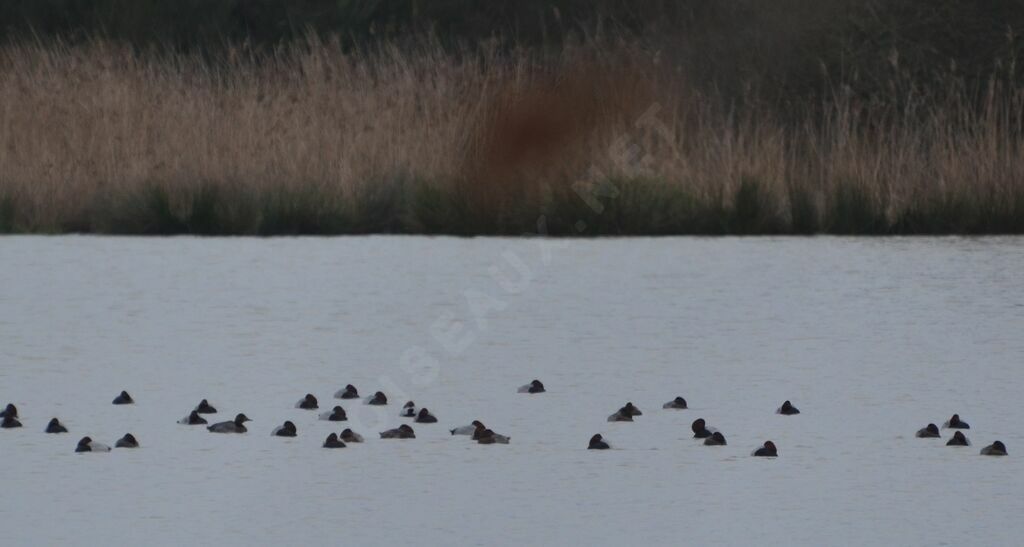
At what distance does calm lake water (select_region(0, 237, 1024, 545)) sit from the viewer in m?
4.18

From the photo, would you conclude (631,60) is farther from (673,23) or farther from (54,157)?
(673,23)

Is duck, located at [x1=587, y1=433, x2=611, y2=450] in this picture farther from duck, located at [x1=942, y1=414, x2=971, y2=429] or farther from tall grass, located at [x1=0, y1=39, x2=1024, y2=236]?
tall grass, located at [x1=0, y1=39, x2=1024, y2=236]

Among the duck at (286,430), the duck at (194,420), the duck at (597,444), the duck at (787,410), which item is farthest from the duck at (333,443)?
the duck at (787,410)

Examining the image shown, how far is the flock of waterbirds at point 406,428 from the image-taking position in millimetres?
4898

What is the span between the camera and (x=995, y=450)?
4.82 metres

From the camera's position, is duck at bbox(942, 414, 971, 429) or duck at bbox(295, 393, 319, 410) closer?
duck at bbox(942, 414, 971, 429)

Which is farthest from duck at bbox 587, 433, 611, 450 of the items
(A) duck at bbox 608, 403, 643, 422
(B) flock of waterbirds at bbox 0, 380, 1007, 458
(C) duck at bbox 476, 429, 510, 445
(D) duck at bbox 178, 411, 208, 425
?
(D) duck at bbox 178, 411, 208, 425

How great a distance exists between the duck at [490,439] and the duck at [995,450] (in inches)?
49.4

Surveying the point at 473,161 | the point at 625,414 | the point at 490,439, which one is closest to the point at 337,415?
the point at 490,439

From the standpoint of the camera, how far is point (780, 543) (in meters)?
3.92

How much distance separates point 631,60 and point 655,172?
5.79 feet

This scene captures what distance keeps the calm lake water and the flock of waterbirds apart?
1.5 inches

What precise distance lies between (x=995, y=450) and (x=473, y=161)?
22.7ft

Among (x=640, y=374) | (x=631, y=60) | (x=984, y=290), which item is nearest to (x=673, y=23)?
(x=631, y=60)
